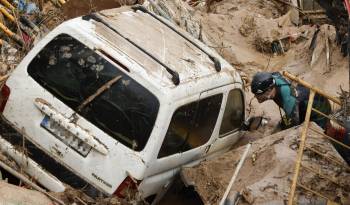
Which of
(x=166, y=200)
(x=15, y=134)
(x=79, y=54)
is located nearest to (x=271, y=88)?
(x=166, y=200)

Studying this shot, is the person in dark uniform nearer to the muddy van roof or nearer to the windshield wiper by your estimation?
the muddy van roof

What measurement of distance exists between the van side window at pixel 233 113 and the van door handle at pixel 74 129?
178 cm

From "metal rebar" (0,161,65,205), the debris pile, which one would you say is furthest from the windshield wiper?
the debris pile

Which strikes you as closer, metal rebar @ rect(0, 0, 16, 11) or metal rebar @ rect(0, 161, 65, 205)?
metal rebar @ rect(0, 161, 65, 205)

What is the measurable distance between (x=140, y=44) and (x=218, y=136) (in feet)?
4.84

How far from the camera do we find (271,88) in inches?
296

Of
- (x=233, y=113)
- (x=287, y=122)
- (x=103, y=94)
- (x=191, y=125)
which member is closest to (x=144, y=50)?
(x=103, y=94)

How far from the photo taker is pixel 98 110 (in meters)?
5.78

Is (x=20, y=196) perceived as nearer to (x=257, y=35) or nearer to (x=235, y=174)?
(x=235, y=174)

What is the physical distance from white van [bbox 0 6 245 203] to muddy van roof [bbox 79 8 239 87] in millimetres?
16

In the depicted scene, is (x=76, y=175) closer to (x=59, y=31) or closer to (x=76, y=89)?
(x=76, y=89)

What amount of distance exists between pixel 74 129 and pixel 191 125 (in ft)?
4.14

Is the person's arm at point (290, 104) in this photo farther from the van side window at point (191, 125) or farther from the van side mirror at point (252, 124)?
the van side window at point (191, 125)

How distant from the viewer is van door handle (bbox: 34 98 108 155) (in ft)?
18.6
